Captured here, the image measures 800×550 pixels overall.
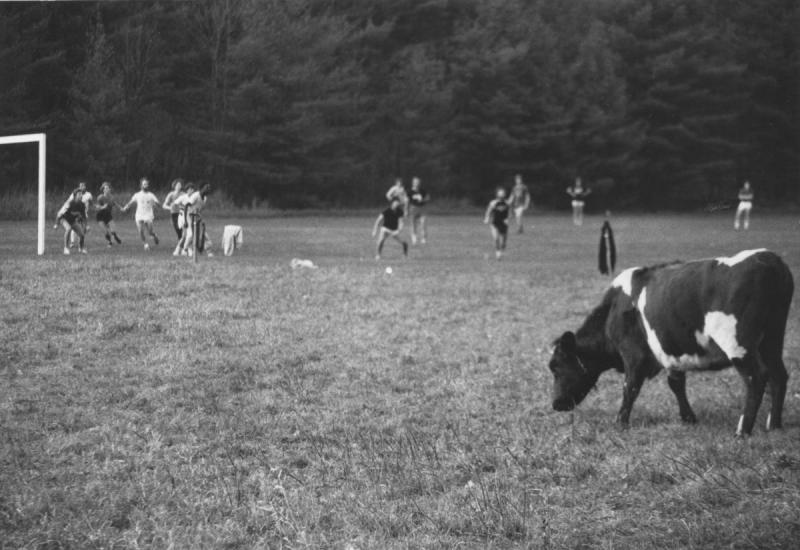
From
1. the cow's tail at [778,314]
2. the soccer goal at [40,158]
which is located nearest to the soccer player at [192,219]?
the soccer goal at [40,158]

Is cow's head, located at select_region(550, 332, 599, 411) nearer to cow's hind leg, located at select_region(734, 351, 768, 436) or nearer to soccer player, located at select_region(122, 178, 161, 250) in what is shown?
cow's hind leg, located at select_region(734, 351, 768, 436)

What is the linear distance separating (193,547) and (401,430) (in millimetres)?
3335

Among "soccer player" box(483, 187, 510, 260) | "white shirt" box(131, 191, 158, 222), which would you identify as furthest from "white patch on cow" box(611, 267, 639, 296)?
"soccer player" box(483, 187, 510, 260)

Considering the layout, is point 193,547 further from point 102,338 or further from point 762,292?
point 102,338

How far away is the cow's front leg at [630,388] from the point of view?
837 cm

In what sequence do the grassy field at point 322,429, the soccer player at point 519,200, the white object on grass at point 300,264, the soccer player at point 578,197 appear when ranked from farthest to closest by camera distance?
the soccer player at point 578,197 → the soccer player at point 519,200 → the white object on grass at point 300,264 → the grassy field at point 322,429

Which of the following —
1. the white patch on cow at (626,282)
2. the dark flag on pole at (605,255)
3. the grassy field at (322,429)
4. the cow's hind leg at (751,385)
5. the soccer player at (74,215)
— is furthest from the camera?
the dark flag on pole at (605,255)

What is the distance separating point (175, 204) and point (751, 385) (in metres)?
9.30

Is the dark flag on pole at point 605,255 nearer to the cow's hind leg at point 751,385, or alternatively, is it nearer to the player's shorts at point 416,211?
the player's shorts at point 416,211

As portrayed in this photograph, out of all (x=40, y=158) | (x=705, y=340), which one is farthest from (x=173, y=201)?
(x=705, y=340)

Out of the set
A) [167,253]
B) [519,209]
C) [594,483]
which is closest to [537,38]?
[519,209]

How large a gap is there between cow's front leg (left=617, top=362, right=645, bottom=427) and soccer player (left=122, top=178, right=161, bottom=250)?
7.07 meters

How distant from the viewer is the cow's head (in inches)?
359

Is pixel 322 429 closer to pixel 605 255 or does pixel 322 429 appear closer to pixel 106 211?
pixel 106 211
